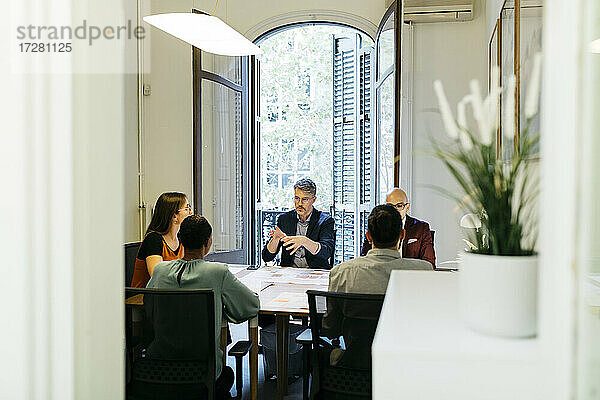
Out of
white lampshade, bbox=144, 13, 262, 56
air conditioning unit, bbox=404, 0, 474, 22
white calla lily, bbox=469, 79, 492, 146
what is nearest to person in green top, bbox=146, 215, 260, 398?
white lampshade, bbox=144, 13, 262, 56

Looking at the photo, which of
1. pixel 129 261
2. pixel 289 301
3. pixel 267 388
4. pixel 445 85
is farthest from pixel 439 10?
pixel 267 388

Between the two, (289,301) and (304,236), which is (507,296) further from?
(304,236)

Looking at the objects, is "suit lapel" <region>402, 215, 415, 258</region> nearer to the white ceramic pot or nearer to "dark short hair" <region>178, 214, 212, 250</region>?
"dark short hair" <region>178, 214, 212, 250</region>

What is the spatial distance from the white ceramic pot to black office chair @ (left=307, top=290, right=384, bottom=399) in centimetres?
122

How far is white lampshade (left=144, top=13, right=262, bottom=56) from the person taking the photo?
327 centimetres

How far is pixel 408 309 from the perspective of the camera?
1.35m

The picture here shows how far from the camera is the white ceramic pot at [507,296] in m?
1.13

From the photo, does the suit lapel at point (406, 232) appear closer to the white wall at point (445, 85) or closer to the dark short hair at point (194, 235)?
the white wall at point (445, 85)

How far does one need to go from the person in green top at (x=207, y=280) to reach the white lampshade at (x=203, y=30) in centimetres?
106

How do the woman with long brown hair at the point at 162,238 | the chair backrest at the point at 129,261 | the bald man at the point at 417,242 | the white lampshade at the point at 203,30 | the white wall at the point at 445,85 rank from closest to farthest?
the white lampshade at the point at 203,30 → the woman with long brown hair at the point at 162,238 → the chair backrest at the point at 129,261 → the bald man at the point at 417,242 → the white wall at the point at 445,85

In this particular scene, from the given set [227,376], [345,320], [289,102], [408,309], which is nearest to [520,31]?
[345,320]

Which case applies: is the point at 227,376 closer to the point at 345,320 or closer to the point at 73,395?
the point at 345,320

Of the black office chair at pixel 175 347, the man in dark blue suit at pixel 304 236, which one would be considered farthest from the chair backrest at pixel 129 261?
the black office chair at pixel 175 347

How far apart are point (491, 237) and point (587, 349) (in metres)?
0.34
